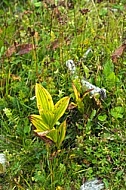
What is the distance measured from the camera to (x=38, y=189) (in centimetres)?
273

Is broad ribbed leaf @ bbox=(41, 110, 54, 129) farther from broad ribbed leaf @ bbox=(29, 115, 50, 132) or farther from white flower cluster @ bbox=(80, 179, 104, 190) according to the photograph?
white flower cluster @ bbox=(80, 179, 104, 190)

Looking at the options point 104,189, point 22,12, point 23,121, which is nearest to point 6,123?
point 23,121

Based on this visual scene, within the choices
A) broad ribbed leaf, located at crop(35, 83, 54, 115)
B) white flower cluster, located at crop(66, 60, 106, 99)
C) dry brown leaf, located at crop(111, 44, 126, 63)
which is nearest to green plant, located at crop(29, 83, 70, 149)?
broad ribbed leaf, located at crop(35, 83, 54, 115)

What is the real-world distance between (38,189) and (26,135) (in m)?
0.46

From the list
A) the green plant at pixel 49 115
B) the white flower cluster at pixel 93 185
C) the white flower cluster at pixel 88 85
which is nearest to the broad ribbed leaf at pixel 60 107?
the green plant at pixel 49 115

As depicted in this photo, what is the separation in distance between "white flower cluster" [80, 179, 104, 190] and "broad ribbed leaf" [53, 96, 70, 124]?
46 centimetres

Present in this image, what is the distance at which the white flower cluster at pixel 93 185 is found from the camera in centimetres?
274

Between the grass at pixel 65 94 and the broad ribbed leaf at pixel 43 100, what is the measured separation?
0.21 metres

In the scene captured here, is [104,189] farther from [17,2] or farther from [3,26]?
[17,2]

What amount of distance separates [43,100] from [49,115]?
0.11m

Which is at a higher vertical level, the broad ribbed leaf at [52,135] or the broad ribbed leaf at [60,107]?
the broad ribbed leaf at [60,107]

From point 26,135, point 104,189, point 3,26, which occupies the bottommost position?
point 104,189

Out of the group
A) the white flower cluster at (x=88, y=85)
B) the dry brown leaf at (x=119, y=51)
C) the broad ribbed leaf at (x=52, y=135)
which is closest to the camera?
the broad ribbed leaf at (x=52, y=135)

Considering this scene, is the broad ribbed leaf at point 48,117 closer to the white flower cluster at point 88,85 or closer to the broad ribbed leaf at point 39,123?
the broad ribbed leaf at point 39,123
